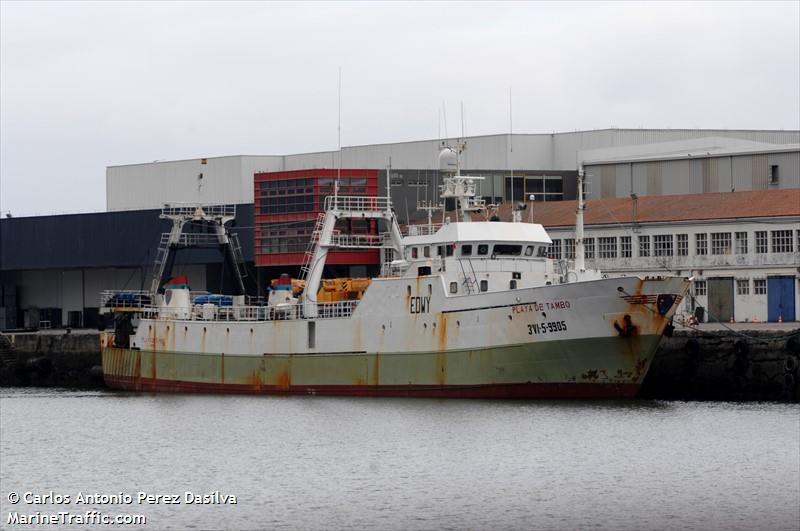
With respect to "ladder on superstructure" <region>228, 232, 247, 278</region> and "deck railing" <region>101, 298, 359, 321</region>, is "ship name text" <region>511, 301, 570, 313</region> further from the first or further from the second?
"ladder on superstructure" <region>228, 232, 247, 278</region>

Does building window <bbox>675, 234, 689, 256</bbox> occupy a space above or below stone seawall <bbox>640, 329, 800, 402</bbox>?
above

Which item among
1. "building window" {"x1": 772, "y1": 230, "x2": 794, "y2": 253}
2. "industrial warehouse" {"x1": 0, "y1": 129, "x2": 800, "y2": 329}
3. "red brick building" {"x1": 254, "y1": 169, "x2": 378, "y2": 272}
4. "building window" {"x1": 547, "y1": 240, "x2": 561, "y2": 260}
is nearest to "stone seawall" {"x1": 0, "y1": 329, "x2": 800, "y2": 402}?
"industrial warehouse" {"x1": 0, "y1": 129, "x2": 800, "y2": 329}

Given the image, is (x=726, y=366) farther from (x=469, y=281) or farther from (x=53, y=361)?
(x=53, y=361)

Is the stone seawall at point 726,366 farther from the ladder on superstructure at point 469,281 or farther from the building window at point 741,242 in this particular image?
the building window at point 741,242

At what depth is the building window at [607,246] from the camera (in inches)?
2734

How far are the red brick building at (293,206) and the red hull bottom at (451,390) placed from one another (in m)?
20.5

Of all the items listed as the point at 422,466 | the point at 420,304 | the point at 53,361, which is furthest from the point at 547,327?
the point at 53,361

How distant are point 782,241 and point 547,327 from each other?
18707mm

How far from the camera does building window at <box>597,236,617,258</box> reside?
69450 millimetres

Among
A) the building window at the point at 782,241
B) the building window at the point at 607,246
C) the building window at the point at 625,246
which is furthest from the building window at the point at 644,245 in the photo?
the building window at the point at 782,241

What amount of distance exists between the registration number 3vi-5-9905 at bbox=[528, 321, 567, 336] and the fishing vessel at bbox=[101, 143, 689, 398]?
1.3 inches

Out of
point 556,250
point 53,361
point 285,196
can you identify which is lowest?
point 53,361

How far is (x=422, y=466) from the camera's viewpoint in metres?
37.7

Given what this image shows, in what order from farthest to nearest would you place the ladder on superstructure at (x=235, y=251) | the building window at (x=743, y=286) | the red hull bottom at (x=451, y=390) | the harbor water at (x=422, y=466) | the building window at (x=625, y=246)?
1. the building window at (x=625, y=246)
2. the ladder on superstructure at (x=235, y=251)
3. the building window at (x=743, y=286)
4. the red hull bottom at (x=451, y=390)
5. the harbor water at (x=422, y=466)
